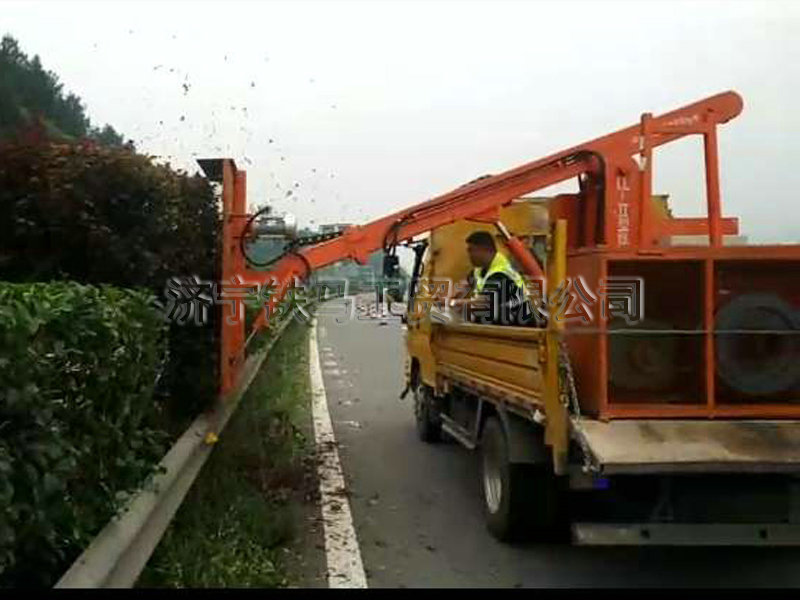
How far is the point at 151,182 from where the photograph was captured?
7020 mm

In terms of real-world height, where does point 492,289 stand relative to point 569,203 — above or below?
below

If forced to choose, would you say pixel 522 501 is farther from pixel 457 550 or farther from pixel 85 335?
pixel 85 335

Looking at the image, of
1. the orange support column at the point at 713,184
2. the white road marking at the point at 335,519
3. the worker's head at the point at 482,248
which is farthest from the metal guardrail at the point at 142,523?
the orange support column at the point at 713,184

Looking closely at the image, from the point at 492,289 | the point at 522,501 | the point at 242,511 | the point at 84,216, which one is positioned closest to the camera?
the point at 522,501

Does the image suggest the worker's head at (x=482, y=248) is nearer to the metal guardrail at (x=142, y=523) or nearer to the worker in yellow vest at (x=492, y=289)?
the worker in yellow vest at (x=492, y=289)

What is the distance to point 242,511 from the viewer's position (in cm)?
641

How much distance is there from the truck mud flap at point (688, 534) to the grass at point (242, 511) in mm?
1713

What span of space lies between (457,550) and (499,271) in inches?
101

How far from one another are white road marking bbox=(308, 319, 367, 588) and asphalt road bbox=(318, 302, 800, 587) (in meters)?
0.07

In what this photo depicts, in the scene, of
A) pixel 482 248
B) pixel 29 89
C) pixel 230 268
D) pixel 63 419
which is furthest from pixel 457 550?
pixel 29 89

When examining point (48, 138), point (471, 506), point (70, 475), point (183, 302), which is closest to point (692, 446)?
point (471, 506)

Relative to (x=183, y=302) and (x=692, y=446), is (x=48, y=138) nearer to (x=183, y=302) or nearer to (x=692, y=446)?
(x=183, y=302)

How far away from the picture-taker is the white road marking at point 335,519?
5.64m

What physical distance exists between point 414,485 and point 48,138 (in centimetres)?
396
